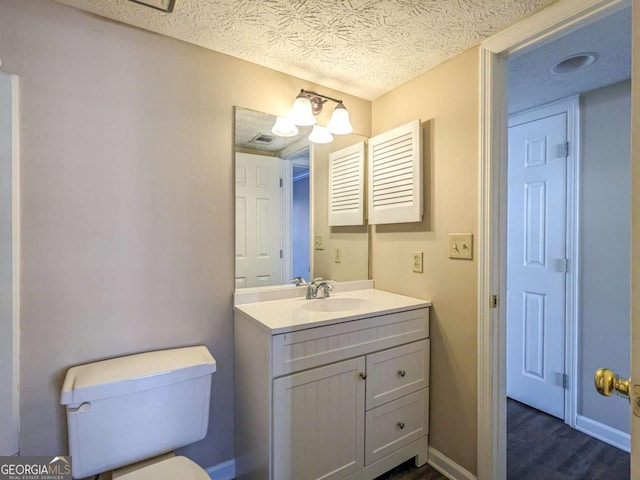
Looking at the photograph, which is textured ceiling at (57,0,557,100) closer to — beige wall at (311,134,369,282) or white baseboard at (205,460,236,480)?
beige wall at (311,134,369,282)

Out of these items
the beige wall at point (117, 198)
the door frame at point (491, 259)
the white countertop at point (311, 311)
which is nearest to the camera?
the beige wall at point (117, 198)

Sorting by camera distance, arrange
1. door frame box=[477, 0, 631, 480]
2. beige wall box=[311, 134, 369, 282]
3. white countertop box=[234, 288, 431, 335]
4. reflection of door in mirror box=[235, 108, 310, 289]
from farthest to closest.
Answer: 1. beige wall box=[311, 134, 369, 282]
2. reflection of door in mirror box=[235, 108, 310, 289]
3. door frame box=[477, 0, 631, 480]
4. white countertop box=[234, 288, 431, 335]

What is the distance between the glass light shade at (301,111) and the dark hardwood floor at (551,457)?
1842 millimetres

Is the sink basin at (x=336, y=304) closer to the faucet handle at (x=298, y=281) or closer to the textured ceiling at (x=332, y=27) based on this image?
the faucet handle at (x=298, y=281)

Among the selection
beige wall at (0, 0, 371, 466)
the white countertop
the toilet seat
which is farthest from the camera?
the white countertop

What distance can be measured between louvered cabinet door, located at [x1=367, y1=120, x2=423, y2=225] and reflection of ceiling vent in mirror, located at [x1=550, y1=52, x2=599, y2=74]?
78cm

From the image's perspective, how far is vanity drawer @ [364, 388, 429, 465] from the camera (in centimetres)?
146

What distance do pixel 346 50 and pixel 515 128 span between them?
1535 mm

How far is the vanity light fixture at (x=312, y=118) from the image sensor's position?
164cm

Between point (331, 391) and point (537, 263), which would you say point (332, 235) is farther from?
point (537, 263)

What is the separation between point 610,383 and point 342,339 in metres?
0.89

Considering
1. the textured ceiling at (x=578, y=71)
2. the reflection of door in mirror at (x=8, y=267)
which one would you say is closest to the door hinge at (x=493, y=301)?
the textured ceiling at (x=578, y=71)

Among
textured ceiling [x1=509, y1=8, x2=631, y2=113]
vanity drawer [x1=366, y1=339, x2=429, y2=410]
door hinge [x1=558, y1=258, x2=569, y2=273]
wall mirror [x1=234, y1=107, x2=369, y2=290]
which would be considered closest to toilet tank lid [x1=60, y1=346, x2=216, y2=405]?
wall mirror [x1=234, y1=107, x2=369, y2=290]

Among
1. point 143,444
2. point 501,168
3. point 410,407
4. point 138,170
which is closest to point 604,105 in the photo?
point 501,168
